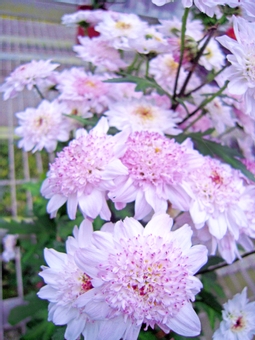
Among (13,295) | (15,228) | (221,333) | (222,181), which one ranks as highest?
(222,181)

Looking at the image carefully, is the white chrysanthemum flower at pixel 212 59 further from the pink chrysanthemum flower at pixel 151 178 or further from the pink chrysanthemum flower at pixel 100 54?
the pink chrysanthemum flower at pixel 151 178

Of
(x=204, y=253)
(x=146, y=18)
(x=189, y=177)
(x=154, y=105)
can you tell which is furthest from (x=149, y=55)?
(x=146, y=18)

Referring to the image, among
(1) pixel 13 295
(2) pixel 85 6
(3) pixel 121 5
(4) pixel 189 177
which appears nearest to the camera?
(4) pixel 189 177

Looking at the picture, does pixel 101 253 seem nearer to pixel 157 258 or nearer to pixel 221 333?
pixel 157 258

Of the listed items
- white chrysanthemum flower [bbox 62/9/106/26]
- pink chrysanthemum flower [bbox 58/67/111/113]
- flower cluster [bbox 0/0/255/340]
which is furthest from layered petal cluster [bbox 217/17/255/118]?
white chrysanthemum flower [bbox 62/9/106/26]

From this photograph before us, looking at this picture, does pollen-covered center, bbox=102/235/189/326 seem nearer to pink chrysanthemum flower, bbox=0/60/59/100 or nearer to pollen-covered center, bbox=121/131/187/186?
pollen-covered center, bbox=121/131/187/186

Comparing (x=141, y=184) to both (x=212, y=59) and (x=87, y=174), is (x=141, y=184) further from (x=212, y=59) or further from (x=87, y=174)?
(x=212, y=59)
